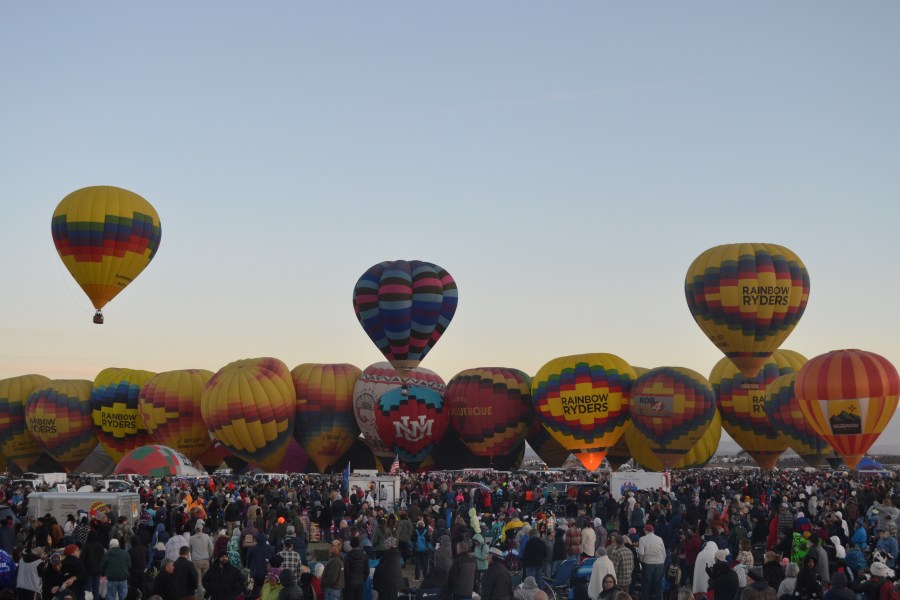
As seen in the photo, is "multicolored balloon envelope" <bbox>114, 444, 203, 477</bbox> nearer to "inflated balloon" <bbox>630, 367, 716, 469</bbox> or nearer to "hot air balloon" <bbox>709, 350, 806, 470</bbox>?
"inflated balloon" <bbox>630, 367, 716, 469</bbox>

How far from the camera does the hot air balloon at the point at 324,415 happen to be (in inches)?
1564

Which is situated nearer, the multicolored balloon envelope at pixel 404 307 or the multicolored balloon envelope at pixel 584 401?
the multicolored balloon envelope at pixel 584 401

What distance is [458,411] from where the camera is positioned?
39250mm

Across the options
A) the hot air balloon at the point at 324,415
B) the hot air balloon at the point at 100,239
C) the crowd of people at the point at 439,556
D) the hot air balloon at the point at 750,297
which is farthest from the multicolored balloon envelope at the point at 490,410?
the crowd of people at the point at 439,556

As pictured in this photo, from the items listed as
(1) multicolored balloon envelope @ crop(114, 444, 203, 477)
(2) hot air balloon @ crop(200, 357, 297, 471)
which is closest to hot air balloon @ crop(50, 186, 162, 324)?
(2) hot air balloon @ crop(200, 357, 297, 471)

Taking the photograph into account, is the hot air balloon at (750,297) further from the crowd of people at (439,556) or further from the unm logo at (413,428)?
the crowd of people at (439,556)

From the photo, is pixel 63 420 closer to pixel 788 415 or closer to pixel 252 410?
pixel 252 410

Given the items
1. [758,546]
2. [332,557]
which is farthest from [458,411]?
[332,557]

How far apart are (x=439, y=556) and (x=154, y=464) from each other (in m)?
19.9

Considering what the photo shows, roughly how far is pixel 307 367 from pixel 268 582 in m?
30.8

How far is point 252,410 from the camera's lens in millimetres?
37031

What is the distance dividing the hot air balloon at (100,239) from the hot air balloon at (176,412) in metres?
6.43

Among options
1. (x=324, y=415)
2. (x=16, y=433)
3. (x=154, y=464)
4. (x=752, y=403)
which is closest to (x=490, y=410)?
(x=324, y=415)

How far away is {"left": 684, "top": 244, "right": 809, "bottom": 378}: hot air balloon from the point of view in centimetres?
3509
